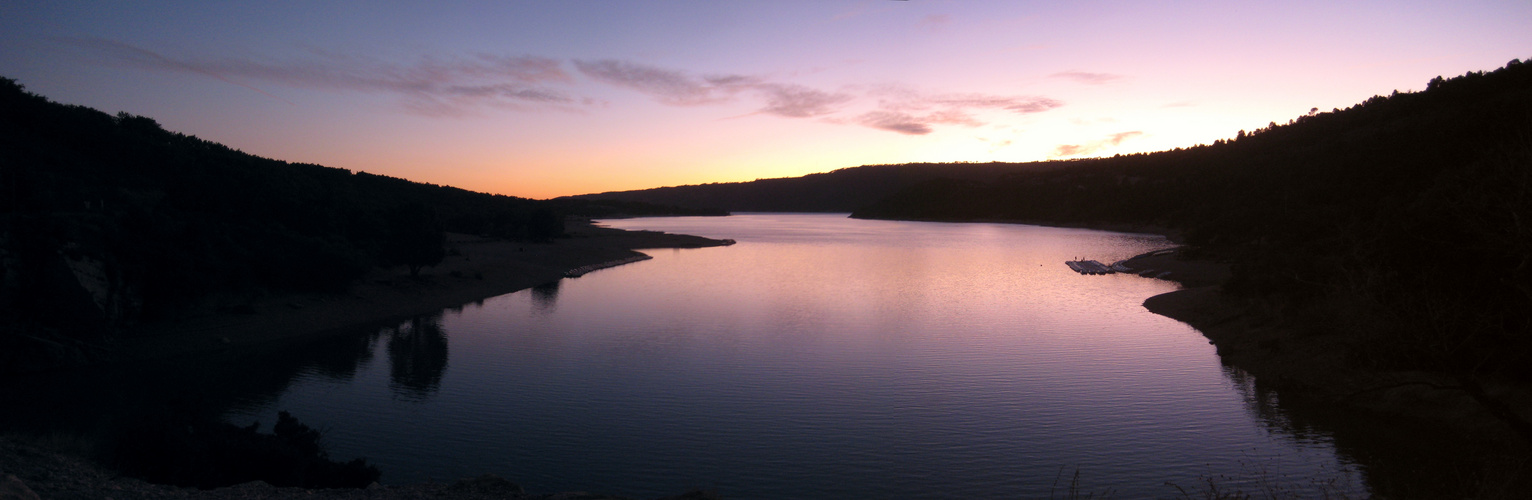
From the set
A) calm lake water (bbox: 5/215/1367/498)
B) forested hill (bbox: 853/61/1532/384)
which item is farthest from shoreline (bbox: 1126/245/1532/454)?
calm lake water (bbox: 5/215/1367/498)

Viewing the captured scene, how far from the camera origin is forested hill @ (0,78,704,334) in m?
16.4

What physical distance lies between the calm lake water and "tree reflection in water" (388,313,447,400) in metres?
0.08

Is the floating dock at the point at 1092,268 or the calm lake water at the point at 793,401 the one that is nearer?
the calm lake water at the point at 793,401

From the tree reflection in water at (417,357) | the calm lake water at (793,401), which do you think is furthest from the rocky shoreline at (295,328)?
the calm lake water at (793,401)

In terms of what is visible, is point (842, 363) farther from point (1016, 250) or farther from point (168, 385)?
point (1016, 250)

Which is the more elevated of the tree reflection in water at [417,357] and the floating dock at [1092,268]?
the floating dock at [1092,268]

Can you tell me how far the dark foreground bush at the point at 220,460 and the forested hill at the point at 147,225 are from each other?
9843mm

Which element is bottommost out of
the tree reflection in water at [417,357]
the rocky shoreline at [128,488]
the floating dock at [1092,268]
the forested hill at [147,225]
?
the tree reflection in water at [417,357]

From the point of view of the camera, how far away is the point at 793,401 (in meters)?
13.9

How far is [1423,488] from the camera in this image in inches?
382

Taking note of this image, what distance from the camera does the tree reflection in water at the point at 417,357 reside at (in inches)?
595

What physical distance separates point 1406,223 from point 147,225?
24.8 m

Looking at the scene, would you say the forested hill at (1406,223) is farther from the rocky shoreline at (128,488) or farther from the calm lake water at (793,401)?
the rocky shoreline at (128,488)

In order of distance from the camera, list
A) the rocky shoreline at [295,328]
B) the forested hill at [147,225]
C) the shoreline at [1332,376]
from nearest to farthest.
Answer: the rocky shoreline at [295,328] → the shoreline at [1332,376] → the forested hill at [147,225]
